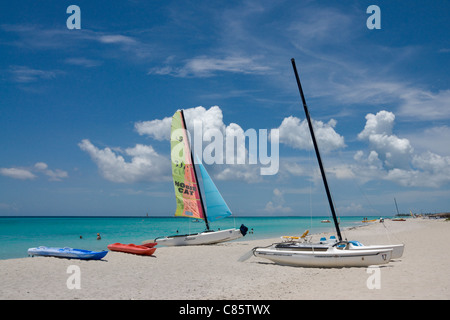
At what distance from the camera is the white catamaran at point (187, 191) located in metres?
30.3

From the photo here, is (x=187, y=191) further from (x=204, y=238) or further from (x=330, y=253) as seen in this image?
(x=330, y=253)

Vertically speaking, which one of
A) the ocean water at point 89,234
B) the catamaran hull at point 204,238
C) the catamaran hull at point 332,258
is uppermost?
the catamaran hull at point 332,258

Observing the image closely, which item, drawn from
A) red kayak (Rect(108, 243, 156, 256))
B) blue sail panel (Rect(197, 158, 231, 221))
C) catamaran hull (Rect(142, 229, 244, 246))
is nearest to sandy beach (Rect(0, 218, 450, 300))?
red kayak (Rect(108, 243, 156, 256))

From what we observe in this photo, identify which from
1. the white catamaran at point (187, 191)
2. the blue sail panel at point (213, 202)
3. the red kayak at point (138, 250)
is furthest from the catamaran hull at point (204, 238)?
the red kayak at point (138, 250)

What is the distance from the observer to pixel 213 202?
3034cm

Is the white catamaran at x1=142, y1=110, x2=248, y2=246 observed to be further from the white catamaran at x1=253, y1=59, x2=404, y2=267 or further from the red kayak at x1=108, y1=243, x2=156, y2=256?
the white catamaran at x1=253, y1=59, x2=404, y2=267

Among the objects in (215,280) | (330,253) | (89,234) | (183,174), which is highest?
(183,174)

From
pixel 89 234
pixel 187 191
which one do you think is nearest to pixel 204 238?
pixel 187 191

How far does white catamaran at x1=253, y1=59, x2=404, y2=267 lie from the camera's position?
16.6m

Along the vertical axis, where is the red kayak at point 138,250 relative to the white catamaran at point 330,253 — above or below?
below

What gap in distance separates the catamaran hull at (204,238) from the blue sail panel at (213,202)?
1.57 m

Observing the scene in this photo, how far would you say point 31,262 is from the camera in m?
18.9

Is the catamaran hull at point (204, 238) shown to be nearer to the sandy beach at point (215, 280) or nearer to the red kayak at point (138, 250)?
the red kayak at point (138, 250)

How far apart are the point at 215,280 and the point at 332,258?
6.26 m
